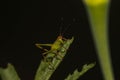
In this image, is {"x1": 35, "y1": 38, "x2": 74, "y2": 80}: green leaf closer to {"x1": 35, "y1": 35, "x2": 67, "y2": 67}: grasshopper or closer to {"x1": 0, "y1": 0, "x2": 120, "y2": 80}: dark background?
{"x1": 35, "y1": 35, "x2": 67, "y2": 67}: grasshopper

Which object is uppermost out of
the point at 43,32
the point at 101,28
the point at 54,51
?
the point at 101,28

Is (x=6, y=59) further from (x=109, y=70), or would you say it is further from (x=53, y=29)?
(x=109, y=70)

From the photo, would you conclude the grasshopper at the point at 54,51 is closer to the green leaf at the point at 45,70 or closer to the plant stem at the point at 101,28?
the green leaf at the point at 45,70

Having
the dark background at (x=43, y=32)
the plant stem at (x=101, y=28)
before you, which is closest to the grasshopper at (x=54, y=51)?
the plant stem at (x=101, y=28)

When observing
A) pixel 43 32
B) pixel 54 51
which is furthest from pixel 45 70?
pixel 43 32

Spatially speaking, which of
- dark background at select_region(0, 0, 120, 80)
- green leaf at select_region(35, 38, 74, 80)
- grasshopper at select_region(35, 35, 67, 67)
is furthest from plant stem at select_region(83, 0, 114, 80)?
dark background at select_region(0, 0, 120, 80)

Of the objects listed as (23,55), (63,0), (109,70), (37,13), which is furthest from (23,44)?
(109,70)

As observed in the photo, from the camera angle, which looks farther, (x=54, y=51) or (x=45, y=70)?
(x=54, y=51)

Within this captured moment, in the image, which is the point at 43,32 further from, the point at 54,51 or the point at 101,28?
the point at 101,28
